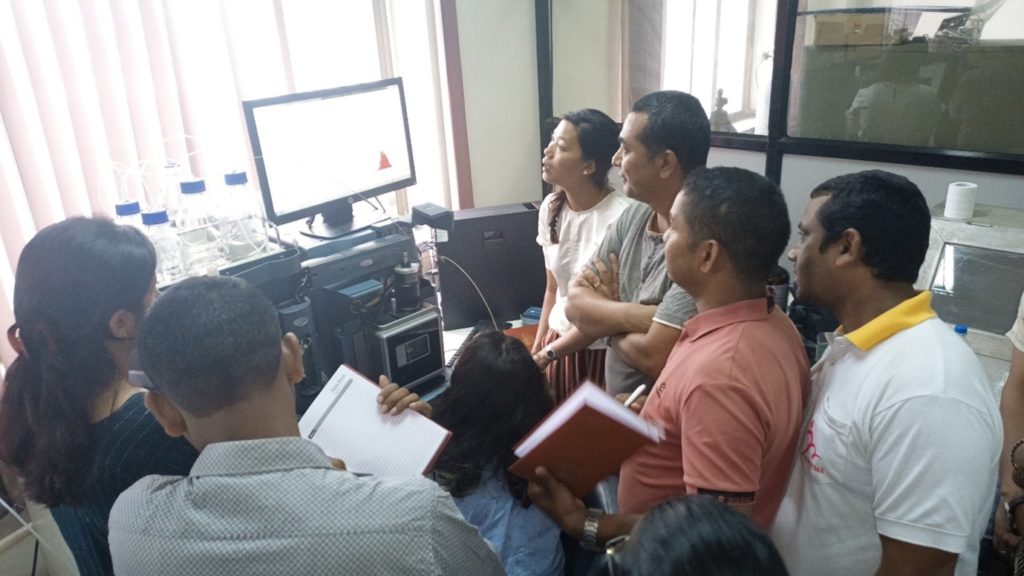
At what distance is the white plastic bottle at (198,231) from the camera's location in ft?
5.30

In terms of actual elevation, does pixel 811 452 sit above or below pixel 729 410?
below

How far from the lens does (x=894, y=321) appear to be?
95 centimetres

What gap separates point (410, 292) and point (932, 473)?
1.39 metres

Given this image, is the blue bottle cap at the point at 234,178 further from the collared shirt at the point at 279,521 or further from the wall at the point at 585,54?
the wall at the point at 585,54

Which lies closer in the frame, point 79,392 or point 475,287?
point 79,392

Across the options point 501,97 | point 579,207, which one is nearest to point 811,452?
point 579,207

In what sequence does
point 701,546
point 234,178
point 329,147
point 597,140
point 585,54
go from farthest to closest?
point 585,54 < point 329,147 < point 597,140 < point 234,178 < point 701,546

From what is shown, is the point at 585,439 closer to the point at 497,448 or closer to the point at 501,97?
the point at 497,448

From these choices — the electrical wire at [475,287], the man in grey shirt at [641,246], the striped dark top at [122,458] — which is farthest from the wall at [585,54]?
the striped dark top at [122,458]

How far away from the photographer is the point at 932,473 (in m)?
0.84

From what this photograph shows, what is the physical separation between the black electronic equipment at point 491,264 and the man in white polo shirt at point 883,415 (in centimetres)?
152

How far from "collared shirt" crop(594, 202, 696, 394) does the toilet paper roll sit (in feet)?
3.12

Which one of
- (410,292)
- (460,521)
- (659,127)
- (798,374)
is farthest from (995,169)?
(460,521)

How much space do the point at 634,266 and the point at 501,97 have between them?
174 centimetres
